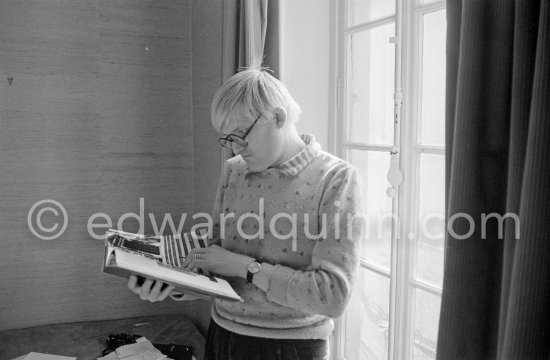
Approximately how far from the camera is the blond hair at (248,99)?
1355 mm

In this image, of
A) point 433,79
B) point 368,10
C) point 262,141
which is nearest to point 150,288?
point 262,141

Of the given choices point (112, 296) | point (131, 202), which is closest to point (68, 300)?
point (112, 296)

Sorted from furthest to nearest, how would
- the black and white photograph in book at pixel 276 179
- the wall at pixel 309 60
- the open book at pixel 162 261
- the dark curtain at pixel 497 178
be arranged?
the wall at pixel 309 60 → the open book at pixel 162 261 → the black and white photograph in book at pixel 276 179 → the dark curtain at pixel 497 178

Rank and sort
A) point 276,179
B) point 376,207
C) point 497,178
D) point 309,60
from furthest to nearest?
point 309,60, point 376,207, point 276,179, point 497,178

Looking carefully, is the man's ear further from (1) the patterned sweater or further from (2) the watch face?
(2) the watch face

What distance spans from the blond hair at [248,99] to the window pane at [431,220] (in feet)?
1.77

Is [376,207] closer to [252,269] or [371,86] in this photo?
[371,86]

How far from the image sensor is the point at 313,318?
1390 millimetres

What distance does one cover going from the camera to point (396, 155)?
69.1 inches

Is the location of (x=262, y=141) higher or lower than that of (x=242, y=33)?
lower

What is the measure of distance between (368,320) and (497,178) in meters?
1.29

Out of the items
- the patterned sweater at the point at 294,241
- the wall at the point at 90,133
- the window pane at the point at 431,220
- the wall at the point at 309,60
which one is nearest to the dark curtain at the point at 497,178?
the patterned sweater at the point at 294,241

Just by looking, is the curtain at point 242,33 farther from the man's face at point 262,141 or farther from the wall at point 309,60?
the man's face at point 262,141

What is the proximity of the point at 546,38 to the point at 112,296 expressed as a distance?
273 cm
